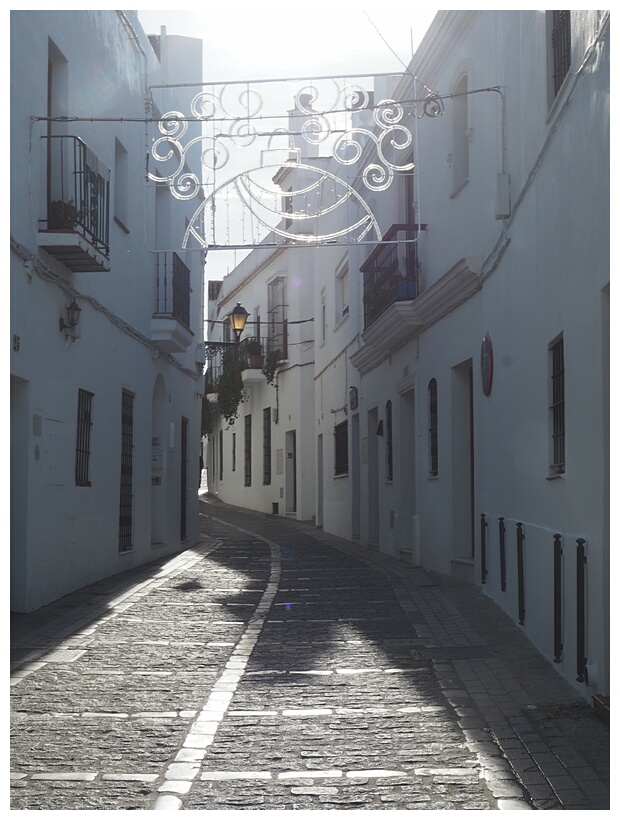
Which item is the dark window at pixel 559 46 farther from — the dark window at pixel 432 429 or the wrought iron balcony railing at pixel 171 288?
the wrought iron balcony railing at pixel 171 288

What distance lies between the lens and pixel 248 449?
36062 millimetres

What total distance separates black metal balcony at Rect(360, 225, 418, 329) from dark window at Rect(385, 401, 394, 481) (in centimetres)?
156

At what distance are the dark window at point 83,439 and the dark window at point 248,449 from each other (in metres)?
22.4

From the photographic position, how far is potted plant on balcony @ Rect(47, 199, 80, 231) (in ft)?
35.4

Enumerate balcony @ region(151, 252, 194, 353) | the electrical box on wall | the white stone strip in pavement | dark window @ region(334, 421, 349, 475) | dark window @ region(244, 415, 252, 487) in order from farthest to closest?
1. dark window @ region(244, 415, 252, 487)
2. dark window @ region(334, 421, 349, 475)
3. balcony @ region(151, 252, 194, 353)
4. the electrical box on wall
5. the white stone strip in pavement

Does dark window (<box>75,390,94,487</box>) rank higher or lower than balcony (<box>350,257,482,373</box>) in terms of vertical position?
lower

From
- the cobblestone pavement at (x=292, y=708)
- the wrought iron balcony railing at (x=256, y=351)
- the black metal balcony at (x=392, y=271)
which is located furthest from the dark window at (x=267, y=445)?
the cobblestone pavement at (x=292, y=708)

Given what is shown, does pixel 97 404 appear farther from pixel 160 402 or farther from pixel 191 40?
pixel 191 40

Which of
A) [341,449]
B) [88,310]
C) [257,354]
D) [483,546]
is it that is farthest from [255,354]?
[483,546]

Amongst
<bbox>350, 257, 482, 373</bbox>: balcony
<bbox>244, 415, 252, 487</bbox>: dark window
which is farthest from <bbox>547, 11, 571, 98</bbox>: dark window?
<bbox>244, 415, 252, 487</bbox>: dark window

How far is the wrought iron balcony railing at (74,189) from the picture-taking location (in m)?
10.9

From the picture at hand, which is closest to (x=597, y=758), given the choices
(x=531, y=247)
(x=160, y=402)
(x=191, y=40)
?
(x=531, y=247)

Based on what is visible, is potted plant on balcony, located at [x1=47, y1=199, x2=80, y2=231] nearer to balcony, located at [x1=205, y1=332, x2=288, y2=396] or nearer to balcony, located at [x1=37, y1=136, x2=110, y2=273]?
balcony, located at [x1=37, y1=136, x2=110, y2=273]

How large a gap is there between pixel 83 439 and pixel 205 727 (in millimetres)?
7415
